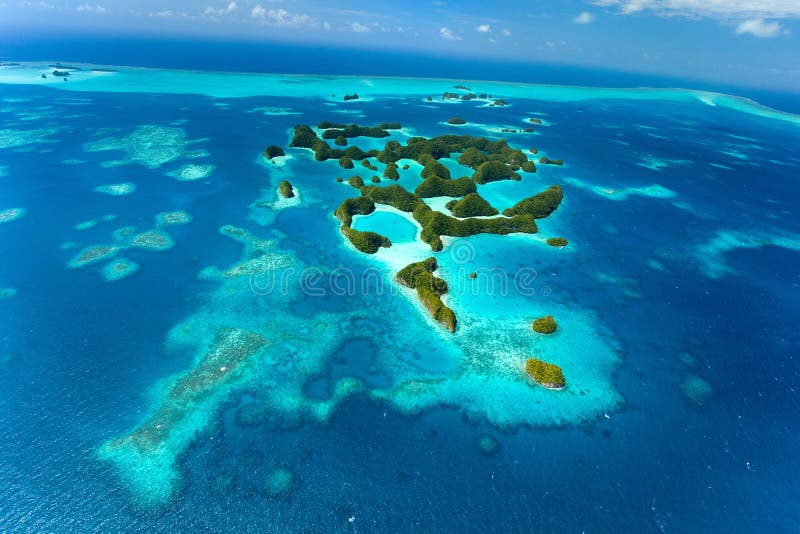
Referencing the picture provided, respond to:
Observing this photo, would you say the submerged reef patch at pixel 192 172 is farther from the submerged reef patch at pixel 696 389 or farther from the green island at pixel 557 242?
the submerged reef patch at pixel 696 389

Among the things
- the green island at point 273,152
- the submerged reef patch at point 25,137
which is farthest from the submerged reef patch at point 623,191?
the submerged reef patch at point 25,137

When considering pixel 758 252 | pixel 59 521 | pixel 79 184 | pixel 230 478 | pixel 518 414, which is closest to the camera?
pixel 59 521

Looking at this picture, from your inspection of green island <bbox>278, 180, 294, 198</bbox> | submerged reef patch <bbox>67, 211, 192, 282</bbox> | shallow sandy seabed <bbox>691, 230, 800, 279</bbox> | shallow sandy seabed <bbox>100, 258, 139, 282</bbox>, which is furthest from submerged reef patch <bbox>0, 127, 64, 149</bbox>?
shallow sandy seabed <bbox>691, 230, 800, 279</bbox>

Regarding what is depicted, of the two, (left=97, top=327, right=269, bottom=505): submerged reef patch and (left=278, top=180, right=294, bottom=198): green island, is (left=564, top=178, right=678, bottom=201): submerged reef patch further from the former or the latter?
(left=97, top=327, right=269, bottom=505): submerged reef patch

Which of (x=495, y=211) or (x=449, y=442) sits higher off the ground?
(x=495, y=211)

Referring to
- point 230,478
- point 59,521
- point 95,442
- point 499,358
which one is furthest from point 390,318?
point 59,521

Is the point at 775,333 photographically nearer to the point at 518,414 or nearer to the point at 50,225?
the point at 518,414
